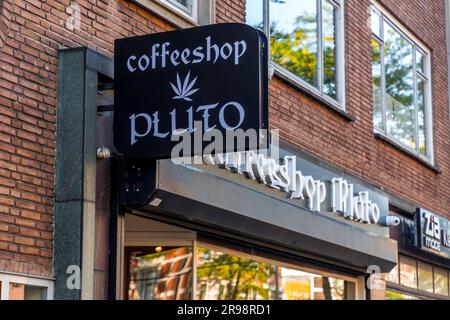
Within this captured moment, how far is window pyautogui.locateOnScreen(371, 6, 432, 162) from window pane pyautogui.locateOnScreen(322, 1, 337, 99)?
136cm

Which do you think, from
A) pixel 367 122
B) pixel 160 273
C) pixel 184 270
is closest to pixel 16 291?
pixel 184 270

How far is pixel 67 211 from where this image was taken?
841 cm

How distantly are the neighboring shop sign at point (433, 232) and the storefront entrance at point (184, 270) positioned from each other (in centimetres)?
143

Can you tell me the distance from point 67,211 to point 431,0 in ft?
33.9

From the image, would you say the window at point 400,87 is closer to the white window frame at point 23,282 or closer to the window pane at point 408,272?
the window pane at point 408,272

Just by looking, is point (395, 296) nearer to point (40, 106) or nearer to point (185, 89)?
point (185, 89)

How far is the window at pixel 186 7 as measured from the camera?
1022 centimetres

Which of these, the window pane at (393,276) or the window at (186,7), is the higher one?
the window at (186,7)

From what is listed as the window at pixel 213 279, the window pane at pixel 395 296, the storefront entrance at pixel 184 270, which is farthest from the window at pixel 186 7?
Result: the window pane at pixel 395 296

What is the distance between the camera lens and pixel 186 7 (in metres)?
10.5

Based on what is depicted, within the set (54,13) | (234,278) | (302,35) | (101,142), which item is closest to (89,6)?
(54,13)

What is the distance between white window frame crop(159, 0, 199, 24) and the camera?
10062mm

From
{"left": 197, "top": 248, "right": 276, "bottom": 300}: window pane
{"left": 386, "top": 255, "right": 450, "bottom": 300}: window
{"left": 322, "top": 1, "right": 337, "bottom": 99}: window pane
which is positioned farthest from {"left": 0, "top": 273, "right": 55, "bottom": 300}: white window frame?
{"left": 197, "top": 248, "right": 276, "bottom": 300}: window pane
